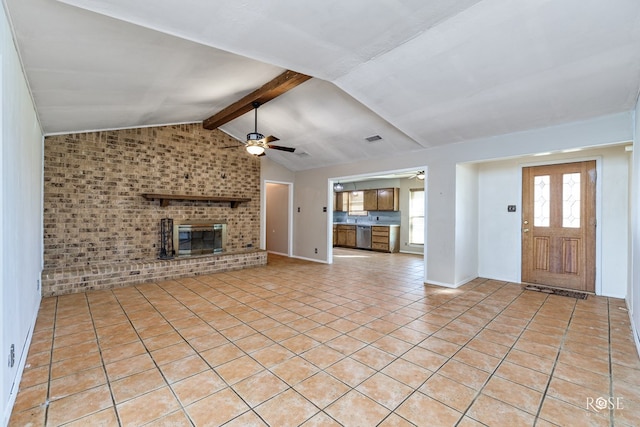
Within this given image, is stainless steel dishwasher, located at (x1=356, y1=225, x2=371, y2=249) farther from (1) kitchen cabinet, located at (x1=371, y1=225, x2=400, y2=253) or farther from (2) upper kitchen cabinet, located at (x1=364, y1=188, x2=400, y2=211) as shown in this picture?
(2) upper kitchen cabinet, located at (x1=364, y1=188, x2=400, y2=211)

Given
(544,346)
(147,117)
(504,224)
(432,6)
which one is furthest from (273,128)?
(544,346)

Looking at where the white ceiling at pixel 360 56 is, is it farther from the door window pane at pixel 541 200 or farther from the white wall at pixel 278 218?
the white wall at pixel 278 218

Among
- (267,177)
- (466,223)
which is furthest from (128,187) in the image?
(466,223)

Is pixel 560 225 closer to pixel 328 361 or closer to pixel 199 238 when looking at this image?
Answer: pixel 328 361

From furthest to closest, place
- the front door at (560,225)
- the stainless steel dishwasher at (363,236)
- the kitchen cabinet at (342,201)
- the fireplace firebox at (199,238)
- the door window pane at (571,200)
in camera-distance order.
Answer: the kitchen cabinet at (342,201) → the stainless steel dishwasher at (363,236) → the fireplace firebox at (199,238) → the door window pane at (571,200) → the front door at (560,225)

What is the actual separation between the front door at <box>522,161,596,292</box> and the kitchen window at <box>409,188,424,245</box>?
392 centimetres

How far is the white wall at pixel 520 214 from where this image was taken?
4125mm

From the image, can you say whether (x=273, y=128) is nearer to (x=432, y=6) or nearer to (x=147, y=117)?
(x=147, y=117)

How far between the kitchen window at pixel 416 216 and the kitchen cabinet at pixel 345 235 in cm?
184

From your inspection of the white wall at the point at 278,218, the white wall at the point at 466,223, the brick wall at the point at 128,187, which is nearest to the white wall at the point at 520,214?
the white wall at the point at 466,223

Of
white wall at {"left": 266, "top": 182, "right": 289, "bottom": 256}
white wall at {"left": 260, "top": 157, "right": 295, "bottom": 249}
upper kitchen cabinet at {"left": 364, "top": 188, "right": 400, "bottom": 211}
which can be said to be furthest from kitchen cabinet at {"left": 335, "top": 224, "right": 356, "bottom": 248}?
white wall at {"left": 260, "top": 157, "right": 295, "bottom": 249}

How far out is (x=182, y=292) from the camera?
4332 mm

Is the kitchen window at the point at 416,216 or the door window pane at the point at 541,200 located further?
the kitchen window at the point at 416,216

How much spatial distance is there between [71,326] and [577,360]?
4731 millimetres
